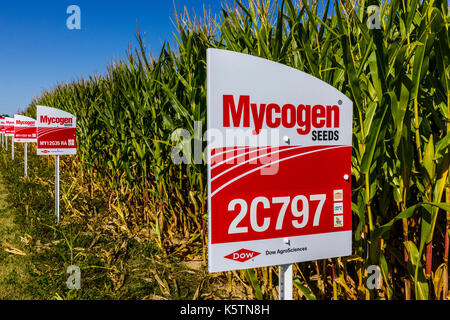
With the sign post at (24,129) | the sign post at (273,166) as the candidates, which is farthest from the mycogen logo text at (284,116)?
the sign post at (24,129)

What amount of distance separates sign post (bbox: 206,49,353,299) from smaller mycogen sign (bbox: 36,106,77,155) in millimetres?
4442

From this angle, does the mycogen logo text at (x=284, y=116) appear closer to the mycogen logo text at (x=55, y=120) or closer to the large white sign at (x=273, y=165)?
the large white sign at (x=273, y=165)

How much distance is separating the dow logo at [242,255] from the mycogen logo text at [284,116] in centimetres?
43

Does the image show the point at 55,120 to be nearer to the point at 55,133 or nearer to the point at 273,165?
the point at 55,133

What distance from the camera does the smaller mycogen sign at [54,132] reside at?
511cm

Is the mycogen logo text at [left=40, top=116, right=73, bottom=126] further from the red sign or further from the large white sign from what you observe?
the red sign

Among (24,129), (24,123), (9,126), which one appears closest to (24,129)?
(24,129)

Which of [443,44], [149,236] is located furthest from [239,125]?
[149,236]

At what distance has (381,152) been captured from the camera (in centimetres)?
184

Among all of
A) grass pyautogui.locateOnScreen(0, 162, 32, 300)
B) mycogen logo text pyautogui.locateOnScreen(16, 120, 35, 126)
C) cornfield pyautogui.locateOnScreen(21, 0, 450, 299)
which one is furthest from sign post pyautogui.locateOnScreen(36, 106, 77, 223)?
mycogen logo text pyautogui.locateOnScreen(16, 120, 35, 126)

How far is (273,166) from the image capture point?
4.48ft

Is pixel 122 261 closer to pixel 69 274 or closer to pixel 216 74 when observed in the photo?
pixel 69 274

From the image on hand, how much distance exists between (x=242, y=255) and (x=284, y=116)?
0.53 metres
